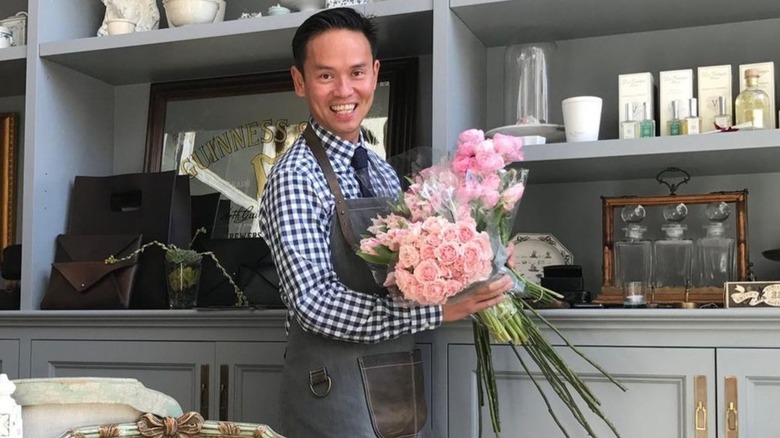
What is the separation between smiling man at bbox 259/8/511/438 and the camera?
1.67m

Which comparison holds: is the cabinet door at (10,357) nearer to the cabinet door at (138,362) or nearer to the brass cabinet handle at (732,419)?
the cabinet door at (138,362)

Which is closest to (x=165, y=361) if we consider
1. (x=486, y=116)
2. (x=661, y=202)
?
(x=486, y=116)

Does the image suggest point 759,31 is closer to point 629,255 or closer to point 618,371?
point 629,255

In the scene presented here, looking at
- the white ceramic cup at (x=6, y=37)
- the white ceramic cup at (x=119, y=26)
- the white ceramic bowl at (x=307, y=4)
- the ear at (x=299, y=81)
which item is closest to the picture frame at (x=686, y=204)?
the ear at (x=299, y=81)

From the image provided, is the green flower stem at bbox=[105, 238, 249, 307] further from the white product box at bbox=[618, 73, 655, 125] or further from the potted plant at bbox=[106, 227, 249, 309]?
the white product box at bbox=[618, 73, 655, 125]

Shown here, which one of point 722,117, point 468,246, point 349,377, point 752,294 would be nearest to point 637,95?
point 722,117

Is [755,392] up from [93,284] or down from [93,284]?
down

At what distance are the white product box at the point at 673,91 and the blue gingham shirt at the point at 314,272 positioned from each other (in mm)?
802

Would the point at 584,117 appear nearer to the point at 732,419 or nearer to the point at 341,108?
the point at 341,108

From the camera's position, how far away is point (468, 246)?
4.94ft

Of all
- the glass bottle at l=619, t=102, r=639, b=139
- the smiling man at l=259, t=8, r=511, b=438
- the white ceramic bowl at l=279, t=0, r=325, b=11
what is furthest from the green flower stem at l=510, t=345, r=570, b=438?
the white ceramic bowl at l=279, t=0, r=325, b=11

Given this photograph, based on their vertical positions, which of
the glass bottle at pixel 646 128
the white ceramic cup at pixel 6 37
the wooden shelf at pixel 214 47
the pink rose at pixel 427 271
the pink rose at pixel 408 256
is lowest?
the pink rose at pixel 427 271

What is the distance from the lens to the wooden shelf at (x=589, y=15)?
2168 mm

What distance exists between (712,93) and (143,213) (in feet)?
4.99
